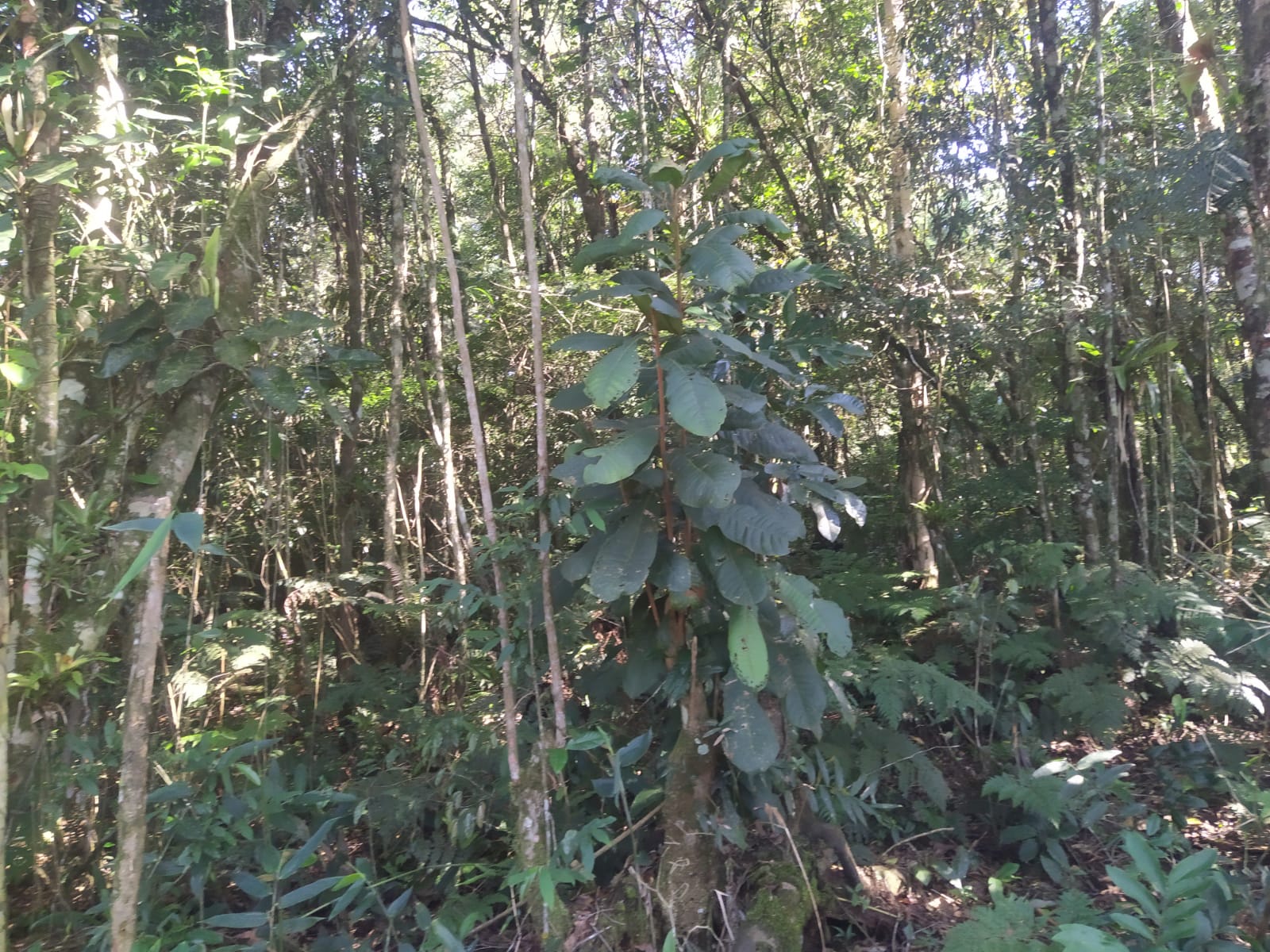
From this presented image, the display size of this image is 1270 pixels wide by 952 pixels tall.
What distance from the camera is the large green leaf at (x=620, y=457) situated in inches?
87.0

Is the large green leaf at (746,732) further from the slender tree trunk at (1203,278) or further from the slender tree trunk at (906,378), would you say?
the slender tree trunk at (1203,278)

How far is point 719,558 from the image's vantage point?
2.43 m

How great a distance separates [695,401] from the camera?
2.19 metres

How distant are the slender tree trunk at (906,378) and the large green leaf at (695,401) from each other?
3693 mm

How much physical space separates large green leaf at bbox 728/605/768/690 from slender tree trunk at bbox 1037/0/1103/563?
365cm

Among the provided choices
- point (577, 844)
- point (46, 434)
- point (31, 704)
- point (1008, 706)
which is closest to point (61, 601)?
point (31, 704)

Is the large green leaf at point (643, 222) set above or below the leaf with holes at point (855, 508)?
above

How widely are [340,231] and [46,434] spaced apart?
10.3 feet

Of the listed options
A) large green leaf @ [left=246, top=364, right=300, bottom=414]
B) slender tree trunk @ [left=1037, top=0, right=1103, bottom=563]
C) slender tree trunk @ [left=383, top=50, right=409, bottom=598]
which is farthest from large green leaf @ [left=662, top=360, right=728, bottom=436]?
Result: slender tree trunk @ [left=1037, top=0, right=1103, bottom=563]

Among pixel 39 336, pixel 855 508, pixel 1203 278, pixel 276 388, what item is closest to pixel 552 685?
pixel 855 508

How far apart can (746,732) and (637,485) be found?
0.88 m

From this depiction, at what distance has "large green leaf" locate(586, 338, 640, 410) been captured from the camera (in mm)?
2207

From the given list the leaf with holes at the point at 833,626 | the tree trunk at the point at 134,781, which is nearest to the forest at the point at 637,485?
the tree trunk at the point at 134,781

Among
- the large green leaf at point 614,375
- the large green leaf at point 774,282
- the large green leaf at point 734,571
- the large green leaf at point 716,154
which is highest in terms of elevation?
the large green leaf at point 716,154
